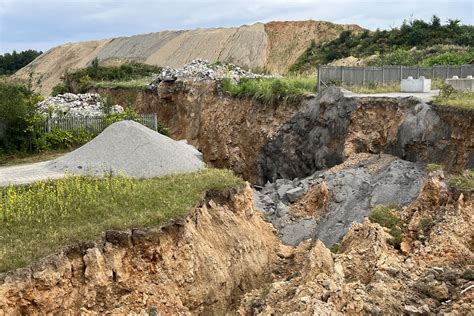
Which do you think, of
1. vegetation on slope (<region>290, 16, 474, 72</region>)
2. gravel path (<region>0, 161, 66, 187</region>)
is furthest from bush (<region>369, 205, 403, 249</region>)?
vegetation on slope (<region>290, 16, 474, 72</region>)

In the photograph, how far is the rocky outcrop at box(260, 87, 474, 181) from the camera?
19.6 m

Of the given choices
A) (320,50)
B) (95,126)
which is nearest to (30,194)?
(95,126)

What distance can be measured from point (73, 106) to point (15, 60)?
70.9 meters

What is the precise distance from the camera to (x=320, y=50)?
6091cm

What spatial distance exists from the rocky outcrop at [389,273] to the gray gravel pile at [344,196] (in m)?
1.30

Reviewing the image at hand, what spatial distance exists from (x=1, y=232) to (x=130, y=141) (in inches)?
371

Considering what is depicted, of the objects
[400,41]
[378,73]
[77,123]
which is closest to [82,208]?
[77,123]

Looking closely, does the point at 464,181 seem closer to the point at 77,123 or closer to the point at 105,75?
the point at 77,123

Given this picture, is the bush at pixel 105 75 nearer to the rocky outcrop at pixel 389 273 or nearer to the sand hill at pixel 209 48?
the sand hill at pixel 209 48

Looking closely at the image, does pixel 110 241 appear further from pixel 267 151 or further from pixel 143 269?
pixel 267 151

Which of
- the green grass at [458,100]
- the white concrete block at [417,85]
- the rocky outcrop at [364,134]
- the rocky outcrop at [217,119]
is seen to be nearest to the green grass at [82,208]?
the rocky outcrop at [364,134]

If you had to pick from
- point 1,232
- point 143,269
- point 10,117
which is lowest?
point 143,269

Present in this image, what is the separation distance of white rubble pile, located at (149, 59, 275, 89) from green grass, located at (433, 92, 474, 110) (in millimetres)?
13747

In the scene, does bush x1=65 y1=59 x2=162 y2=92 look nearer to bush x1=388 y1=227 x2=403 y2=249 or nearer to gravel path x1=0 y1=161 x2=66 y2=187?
gravel path x1=0 y1=161 x2=66 y2=187
